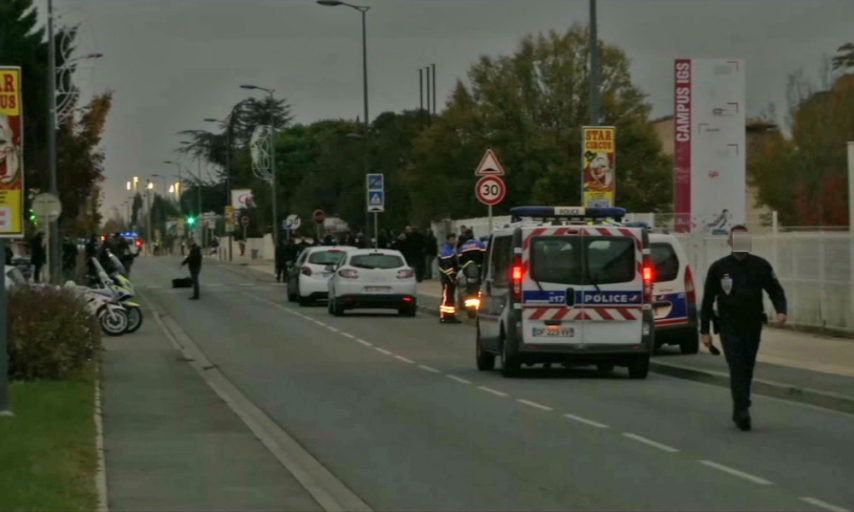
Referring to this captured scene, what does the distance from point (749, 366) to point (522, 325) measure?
618 cm

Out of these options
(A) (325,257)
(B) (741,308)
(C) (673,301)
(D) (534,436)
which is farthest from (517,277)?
(A) (325,257)

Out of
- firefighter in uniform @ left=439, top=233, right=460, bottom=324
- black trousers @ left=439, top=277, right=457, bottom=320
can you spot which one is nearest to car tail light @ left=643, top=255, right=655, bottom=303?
firefighter in uniform @ left=439, top=233, right=460, bottom=324

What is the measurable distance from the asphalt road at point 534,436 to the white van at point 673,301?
8.54 ft

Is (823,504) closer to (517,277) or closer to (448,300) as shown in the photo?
(517,277)

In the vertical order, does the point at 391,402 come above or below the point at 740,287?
below

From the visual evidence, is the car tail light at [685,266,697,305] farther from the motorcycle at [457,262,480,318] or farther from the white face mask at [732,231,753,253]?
the white face mask at [732,231,753,253]

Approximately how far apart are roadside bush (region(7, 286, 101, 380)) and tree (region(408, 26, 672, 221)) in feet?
157

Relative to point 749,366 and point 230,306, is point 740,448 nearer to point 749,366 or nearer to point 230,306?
point 749,366

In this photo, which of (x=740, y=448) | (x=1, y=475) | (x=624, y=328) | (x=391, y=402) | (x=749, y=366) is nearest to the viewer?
(x=1, y=475)

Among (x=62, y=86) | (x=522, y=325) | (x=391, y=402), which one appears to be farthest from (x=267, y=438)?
(x=62, y=86)

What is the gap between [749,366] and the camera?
50.8 ft

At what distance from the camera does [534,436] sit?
15266 millimetres

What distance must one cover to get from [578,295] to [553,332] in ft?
1.83

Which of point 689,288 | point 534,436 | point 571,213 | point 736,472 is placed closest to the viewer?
point 736,472
